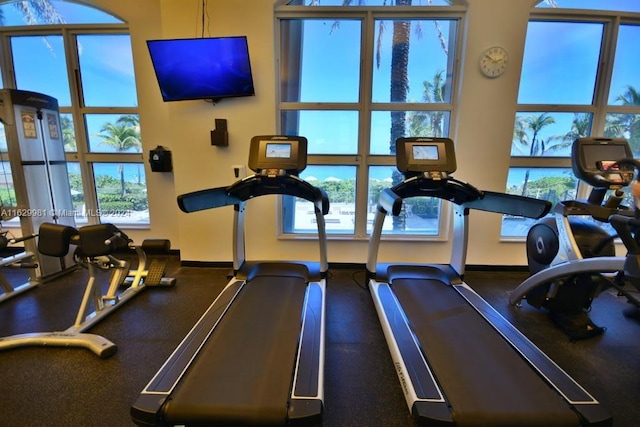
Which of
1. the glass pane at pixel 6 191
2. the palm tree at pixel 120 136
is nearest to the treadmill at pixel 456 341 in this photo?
the palm tree at pixel 120 136

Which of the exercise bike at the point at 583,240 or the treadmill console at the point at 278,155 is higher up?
the treadmill console at the point at 278,155

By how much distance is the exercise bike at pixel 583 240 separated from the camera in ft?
7.69

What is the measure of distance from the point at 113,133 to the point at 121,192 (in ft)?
2.61

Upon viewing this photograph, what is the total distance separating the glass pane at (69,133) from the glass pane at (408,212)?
397cm

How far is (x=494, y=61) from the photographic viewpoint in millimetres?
3189

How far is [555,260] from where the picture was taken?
2553mm

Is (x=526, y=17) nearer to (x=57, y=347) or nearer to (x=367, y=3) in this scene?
(x=367, y=3)

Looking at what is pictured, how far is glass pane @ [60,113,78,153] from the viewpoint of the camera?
13.2 ft

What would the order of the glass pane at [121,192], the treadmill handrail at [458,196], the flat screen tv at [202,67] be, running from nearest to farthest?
the treadmill handrail at [458,196] < the flat screen tv at [202,67] < the glass pane at [121,192]

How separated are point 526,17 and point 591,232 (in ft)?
7.56

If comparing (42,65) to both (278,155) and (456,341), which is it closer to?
(278,155)

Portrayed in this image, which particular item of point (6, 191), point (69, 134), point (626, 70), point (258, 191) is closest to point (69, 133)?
point (69, 134)

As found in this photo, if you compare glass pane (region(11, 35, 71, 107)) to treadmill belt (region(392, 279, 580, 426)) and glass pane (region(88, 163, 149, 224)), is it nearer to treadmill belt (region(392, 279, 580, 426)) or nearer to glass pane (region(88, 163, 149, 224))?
glass pane (region(88, 163, 149, 224))

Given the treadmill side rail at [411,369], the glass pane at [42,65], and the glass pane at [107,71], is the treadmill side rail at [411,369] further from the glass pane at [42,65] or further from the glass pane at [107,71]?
the glass pane at [42,65]
